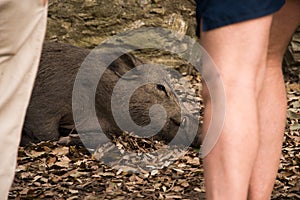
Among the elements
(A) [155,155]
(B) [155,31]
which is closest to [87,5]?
(B) [155,31]

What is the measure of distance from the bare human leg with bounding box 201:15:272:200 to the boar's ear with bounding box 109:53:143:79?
8.54ft

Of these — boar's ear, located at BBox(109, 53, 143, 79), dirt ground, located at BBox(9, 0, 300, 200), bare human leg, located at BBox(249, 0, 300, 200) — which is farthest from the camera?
boar's ear, located at BBox(109, 53, 143, 79)

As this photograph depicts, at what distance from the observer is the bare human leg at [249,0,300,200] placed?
2.62 metres

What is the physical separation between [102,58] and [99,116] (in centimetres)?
43

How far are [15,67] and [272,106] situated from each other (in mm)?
974

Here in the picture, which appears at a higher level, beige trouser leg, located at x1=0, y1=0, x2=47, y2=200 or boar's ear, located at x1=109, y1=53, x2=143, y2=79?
beige trouser leg, located at x1=0, y1=0, x2=47, y2=200

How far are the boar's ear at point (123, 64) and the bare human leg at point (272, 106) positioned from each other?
2265mm

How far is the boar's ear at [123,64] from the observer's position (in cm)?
489

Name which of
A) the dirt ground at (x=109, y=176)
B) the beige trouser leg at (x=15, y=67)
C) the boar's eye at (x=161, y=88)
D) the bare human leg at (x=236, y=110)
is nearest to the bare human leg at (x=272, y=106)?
the bare human leg at (x=236, y=110)

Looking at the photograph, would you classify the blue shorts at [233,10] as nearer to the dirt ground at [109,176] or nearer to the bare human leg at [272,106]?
the bare human leg at [272,106]

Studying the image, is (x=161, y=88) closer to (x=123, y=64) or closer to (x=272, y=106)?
(x=123, y=64)

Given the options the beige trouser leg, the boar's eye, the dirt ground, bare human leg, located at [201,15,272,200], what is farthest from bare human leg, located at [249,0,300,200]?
the boar's eye

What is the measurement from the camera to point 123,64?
4.98 m

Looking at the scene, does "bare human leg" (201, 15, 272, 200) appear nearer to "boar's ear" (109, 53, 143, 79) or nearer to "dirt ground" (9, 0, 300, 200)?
"dirt ground" (9, 0, 300, 200)
